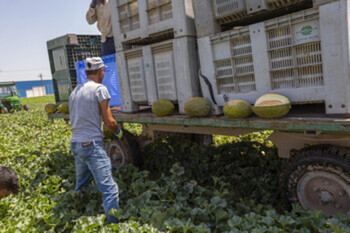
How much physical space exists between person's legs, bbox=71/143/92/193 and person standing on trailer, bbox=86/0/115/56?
2768mm

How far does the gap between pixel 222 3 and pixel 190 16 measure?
512mm

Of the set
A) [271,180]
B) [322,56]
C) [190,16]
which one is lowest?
[271,180]

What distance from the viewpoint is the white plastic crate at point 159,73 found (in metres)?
3.93

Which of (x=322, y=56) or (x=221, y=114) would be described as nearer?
(x=322, y=56)

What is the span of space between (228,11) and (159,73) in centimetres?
132

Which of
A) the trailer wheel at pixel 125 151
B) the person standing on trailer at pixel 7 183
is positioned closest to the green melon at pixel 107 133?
the trailer wheel at pixel 125 151

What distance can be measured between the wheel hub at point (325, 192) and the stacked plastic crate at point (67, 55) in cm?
588

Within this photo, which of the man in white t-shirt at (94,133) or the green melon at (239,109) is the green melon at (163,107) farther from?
the green melon at (239,109)

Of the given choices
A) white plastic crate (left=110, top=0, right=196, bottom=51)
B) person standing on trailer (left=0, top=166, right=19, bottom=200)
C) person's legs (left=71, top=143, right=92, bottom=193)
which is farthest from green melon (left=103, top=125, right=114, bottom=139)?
person standing on trailer (left=0, top=166, right=19, bottom=200)

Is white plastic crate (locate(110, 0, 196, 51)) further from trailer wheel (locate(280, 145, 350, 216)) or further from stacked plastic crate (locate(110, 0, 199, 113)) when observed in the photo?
trailer wheel (locate(280, 145, 350, 216))

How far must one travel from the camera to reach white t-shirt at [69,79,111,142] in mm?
3480

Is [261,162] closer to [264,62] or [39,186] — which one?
[264,62]

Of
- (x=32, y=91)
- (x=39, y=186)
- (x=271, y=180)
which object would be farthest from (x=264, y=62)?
(x=32, y=91)

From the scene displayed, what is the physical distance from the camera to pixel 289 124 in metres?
2.93
